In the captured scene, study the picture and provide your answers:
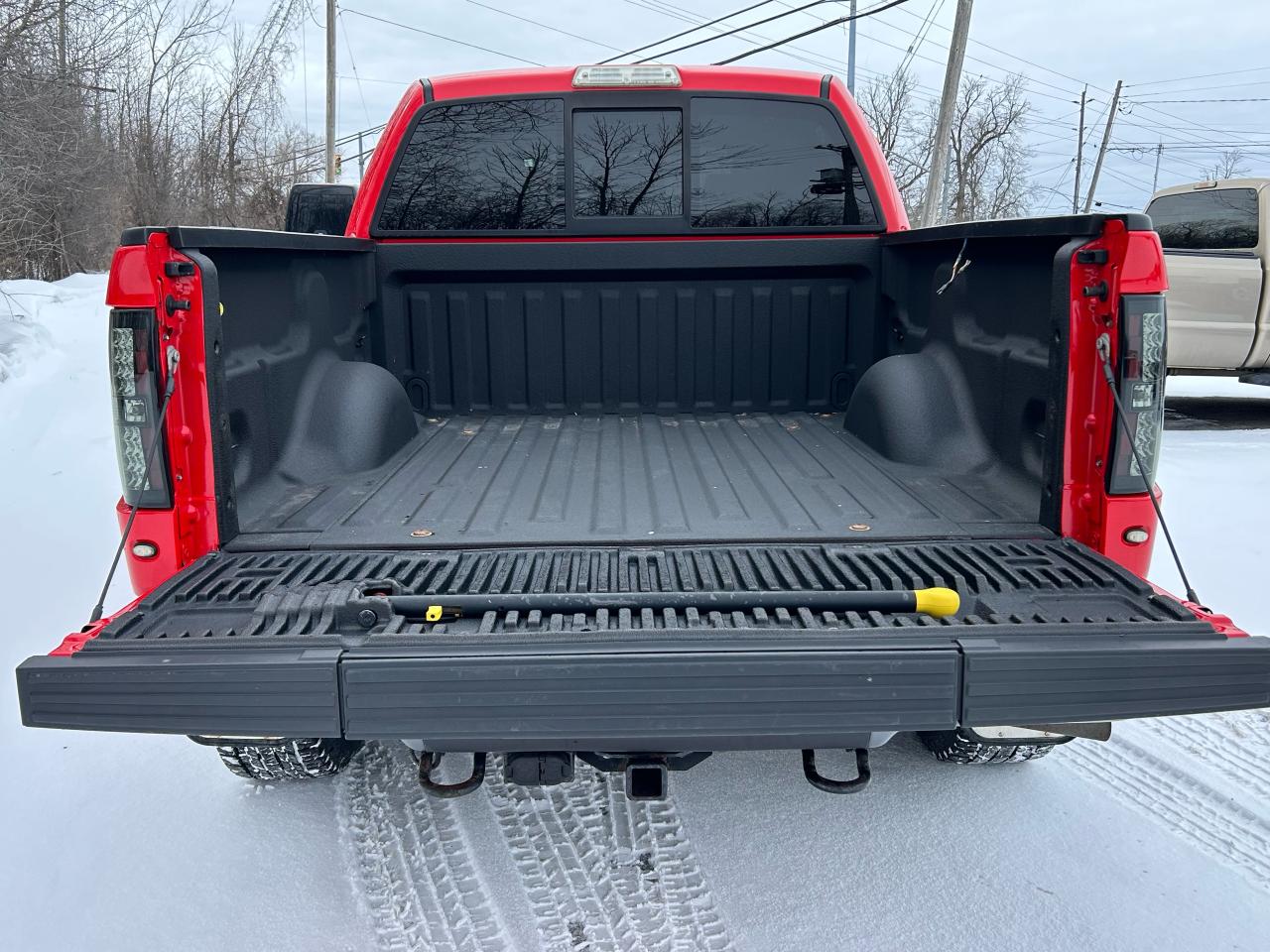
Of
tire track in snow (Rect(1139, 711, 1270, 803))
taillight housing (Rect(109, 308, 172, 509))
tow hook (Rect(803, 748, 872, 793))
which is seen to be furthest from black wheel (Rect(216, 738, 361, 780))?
tire track in snow (Rect(1139, 711, 1270, 803))

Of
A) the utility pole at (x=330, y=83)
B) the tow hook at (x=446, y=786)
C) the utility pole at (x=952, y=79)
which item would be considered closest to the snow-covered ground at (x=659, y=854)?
the tow hook at (x=446, y=786)

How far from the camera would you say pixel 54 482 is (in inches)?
260

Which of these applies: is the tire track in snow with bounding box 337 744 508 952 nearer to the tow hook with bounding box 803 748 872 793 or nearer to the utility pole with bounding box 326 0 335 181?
the tow hook with bounding box 803 748 872 793

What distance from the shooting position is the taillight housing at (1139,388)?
7.53 ft

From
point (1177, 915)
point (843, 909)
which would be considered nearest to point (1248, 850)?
point (1177, 915)

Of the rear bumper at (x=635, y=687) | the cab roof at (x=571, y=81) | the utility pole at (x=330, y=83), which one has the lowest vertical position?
the rear bumper at (x=635, y=687)

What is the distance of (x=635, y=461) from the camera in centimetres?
347

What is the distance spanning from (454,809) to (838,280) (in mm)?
2563

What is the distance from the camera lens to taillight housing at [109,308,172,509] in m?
2.33

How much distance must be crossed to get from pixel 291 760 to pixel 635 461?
1489 millimetres

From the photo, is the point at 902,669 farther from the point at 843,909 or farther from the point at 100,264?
the point at 100,264

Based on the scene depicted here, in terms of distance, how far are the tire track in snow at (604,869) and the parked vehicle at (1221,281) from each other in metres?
8.10

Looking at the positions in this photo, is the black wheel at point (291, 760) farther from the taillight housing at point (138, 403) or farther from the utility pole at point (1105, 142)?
the utility pole at point (1105, 142)

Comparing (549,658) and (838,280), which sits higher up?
(838,280)
